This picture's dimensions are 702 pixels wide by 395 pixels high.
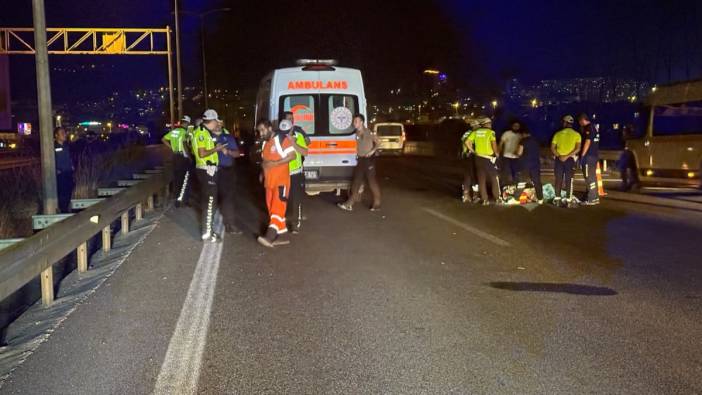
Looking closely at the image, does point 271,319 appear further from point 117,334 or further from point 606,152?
point 606,152

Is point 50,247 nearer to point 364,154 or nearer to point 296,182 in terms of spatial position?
point 296,182

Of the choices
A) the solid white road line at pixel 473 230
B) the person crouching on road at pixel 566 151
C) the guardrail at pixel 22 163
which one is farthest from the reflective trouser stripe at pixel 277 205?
the guardrail at pixel 22 163

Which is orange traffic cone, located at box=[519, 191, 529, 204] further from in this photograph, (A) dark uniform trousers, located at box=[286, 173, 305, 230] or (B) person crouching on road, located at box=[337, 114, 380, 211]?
(A) dark uniform trousers, located at box=[286, 173, 305, 230]

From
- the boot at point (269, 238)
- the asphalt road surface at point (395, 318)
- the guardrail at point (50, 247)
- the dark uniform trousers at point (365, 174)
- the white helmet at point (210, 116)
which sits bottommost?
the asphalt road surface at point (395, 318)

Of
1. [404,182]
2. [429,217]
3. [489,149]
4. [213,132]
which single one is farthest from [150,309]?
[404,182]

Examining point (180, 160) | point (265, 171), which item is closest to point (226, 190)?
point (265, 171)

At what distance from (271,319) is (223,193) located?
16.4 feet

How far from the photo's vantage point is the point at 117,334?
19.8 feet

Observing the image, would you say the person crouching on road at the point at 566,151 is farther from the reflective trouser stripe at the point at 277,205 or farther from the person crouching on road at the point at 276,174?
→ the reflective trouser stripe at the point at 277,205

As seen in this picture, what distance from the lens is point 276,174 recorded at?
1002 cm

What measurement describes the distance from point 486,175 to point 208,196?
5923 millimetres

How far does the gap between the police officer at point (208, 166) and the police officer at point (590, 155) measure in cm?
706

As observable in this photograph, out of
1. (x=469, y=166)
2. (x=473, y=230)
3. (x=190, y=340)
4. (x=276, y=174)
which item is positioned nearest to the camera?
(x=190, y=340)

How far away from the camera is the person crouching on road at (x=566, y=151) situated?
1379 cm
